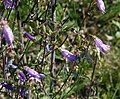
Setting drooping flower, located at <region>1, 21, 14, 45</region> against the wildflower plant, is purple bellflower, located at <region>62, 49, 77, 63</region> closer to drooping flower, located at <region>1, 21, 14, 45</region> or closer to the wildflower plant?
the wildflower plant

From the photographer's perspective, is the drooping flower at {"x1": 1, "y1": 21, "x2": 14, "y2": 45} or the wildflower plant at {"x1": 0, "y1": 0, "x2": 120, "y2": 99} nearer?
the drooping flower at {"x1": 1, "y1": 21, "x2": 14, "y2": 45}

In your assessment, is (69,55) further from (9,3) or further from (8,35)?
(8,35)

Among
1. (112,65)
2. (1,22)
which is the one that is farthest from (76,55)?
(112,65)

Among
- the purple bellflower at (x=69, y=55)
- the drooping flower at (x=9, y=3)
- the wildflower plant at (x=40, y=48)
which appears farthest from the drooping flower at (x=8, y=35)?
the purple bellflower at (x=69, y=55)

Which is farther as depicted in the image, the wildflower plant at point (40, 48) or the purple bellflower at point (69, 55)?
the purple bellflower at point (69, 55)

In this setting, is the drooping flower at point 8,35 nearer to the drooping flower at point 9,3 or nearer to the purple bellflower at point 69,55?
the drooping flower at point 9,3

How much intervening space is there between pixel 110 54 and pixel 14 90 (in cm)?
257

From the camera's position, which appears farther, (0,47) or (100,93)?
(100,93)

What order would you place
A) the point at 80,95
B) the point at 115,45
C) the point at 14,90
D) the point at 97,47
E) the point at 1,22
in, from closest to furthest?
the point at 1,22, the point at 97,47, the point at 14,90, the point at 80,95, the point at 115,45

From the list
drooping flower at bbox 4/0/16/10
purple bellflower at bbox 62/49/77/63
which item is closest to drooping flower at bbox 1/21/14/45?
drooping flower at bbox 4/0/16/10

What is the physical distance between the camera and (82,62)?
259 cm

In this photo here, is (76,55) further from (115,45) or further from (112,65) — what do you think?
(115,45)

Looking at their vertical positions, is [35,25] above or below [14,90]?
above

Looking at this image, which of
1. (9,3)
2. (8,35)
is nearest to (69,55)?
(9,3)
